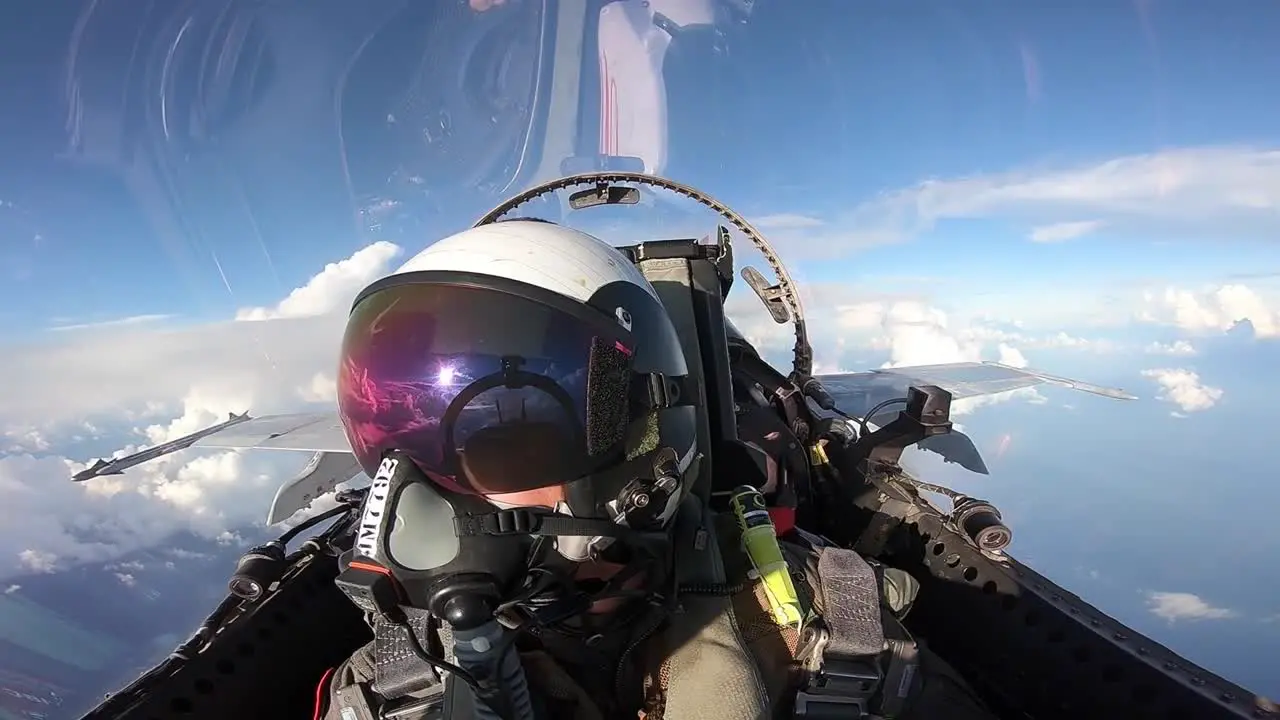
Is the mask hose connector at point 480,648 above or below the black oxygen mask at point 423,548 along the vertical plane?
below

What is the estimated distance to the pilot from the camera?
132 cm

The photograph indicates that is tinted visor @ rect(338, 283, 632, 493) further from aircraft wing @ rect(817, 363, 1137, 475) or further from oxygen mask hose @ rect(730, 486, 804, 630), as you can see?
aircraft wing @ rect(817, 363, 1137, 475)

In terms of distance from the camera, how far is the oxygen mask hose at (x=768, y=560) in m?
1.48

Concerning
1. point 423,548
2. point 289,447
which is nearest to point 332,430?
point 289,447

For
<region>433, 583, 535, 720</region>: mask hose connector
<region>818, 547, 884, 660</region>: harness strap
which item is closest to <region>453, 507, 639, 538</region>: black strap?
<region>433, 583, 535, 720</region>: mask hose connector

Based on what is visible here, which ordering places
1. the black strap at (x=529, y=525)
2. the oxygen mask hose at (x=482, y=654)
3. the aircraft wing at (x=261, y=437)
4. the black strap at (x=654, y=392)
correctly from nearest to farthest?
1. the oxygen mask hose at (x=482, y=654)
2. the black strap at (x=529, y=525)
3. the black strap at (x=654, y=392)
4. the aircraft wing at (x=261, y=437)

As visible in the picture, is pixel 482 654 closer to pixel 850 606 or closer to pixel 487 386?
pixel 487 386

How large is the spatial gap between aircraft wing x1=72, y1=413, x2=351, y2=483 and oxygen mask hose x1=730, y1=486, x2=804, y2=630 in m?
2.08

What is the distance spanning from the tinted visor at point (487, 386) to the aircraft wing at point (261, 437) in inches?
73.4

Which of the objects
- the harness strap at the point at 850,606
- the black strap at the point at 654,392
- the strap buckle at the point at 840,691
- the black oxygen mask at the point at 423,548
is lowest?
the strap buckle at the point at 840,691

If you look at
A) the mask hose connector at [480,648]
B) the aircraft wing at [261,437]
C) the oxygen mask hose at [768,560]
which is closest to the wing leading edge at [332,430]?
the aircraft wing at [261,437]

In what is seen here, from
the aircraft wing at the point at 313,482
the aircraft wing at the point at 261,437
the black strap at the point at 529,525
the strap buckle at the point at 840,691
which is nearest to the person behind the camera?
the black strap at the point at 529,525

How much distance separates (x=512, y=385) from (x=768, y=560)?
2.51 feet

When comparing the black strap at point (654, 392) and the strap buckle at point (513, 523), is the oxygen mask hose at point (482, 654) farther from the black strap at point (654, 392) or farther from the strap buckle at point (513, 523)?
the black strap at point (654, 392)
